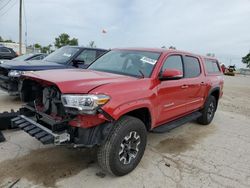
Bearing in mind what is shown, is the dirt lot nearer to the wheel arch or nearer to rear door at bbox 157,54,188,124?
rear door at bbox 157,54,188,124

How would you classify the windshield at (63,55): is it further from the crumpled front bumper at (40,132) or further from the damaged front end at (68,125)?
the damaged front end at (68,125)

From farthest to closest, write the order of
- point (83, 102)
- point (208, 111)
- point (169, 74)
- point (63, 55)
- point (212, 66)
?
point (63, 55) < point (212, 66) < point (208, 111) < point (169, 74) < point (83, 102)

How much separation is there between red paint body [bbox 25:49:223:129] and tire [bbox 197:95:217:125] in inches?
32.7

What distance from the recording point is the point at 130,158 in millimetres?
3404

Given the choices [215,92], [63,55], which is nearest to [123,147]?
[215,92]

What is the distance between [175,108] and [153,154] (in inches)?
37.7

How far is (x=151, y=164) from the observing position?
3750 millimetres

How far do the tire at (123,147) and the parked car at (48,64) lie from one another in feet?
12.7

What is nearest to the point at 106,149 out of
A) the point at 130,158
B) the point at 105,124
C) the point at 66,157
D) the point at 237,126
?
the point at 105,124

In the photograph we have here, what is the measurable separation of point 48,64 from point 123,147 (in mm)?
4504

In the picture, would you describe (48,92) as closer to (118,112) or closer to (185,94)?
(118,112)

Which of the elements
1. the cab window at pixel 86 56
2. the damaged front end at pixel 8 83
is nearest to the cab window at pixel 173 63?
the cab window at pixel 86 56

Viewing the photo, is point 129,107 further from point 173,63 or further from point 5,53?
point 5,53

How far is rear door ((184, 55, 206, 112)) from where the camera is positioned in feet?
16.0
